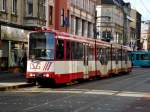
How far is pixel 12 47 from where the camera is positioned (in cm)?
4644

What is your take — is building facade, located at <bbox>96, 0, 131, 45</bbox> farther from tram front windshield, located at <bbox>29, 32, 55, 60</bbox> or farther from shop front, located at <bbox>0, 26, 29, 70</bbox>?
tram front windshield, located at <bbox>29, 32, 55, 60</bbox>

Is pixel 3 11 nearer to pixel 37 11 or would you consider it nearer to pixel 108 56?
pixel 37 11

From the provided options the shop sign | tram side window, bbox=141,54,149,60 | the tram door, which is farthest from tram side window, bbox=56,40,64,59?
tram side window, bbox=141,54,149,60

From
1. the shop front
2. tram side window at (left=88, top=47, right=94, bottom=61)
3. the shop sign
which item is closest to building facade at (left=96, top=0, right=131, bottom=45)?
the shop front

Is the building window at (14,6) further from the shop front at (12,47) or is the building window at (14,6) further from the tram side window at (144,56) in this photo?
the tram side window at (144,56)

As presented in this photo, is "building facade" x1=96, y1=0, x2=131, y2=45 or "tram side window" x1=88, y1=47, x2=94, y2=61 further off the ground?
"building facade" x1=96, y1=0, x2=131, y2=45

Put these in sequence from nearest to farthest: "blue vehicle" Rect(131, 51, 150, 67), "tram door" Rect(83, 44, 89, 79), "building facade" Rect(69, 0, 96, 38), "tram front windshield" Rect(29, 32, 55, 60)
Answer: "tram front windshield" Rect(29, 32, 55, 60) < "tram door" Rect(83, 44, 89, 79) < "building facade" Rect(69, 0, 96, 38) < "blue vehicle" Rect(131, 51, 150, 67)

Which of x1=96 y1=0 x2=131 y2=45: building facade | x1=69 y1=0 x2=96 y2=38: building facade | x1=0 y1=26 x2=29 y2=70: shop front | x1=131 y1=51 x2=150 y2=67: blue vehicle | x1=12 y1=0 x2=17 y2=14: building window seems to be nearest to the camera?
x1=0 y1=26 x2=29 y2=70: shop front

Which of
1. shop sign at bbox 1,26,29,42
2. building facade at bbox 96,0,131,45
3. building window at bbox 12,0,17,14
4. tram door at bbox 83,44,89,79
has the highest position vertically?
building facade at bbox 96,0,131,45

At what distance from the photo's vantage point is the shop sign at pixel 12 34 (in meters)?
43.6

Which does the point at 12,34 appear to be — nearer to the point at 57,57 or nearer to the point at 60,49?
the point at 60,49

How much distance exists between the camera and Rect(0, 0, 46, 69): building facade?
44219 millimetres

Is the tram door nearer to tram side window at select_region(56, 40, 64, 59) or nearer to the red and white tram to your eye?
the red and white tram

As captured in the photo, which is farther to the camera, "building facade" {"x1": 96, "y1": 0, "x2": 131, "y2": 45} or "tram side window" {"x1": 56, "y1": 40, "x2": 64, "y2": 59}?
"building facade" {"x1": 96, "y1": 0, "x2": 131, "y2": 45}
